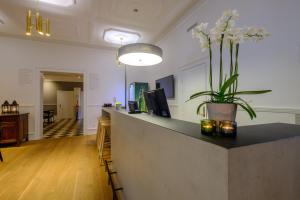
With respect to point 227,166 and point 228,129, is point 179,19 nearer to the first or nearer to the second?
point 228,129

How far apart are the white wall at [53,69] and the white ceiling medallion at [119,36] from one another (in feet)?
2.76

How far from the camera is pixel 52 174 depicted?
246 cm

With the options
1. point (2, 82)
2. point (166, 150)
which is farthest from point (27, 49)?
point (166, 150)

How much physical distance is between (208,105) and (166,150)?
13.2 inches

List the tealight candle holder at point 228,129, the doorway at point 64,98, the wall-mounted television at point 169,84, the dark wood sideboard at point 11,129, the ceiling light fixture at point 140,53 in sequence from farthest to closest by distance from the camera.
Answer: the doorway at point 64,98
the wall-mounted television at point 169,84
the dark wood sideboard at point 11,129
the ceiling light fixture at point 140,53
the tealight candle holder at point 228,129

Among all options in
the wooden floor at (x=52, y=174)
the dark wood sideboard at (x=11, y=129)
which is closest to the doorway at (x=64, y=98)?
the dark wood sideboard at (x=11, y=129)

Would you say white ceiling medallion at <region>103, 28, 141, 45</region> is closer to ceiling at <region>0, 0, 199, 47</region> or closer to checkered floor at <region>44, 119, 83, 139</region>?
ceiling at <region>0, 0, 199, 47</region>

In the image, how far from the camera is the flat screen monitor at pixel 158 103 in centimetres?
156

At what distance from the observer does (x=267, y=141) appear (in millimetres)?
562

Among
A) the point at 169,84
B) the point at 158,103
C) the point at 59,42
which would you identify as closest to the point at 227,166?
the point at 158,103

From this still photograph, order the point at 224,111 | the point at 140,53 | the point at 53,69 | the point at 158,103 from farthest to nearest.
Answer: the point at 53,69 → the point at 140,53 → the point at 158,103 → the point at 224,111

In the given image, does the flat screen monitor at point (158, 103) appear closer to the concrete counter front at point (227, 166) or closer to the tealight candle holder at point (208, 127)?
the concrete counter front at point (227, 166)

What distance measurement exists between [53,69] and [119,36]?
7.77ft

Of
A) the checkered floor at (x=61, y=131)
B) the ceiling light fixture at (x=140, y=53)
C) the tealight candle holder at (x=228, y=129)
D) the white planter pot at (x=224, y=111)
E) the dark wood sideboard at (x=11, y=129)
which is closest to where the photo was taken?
the tealight candle holder at (x=228, y=129)
